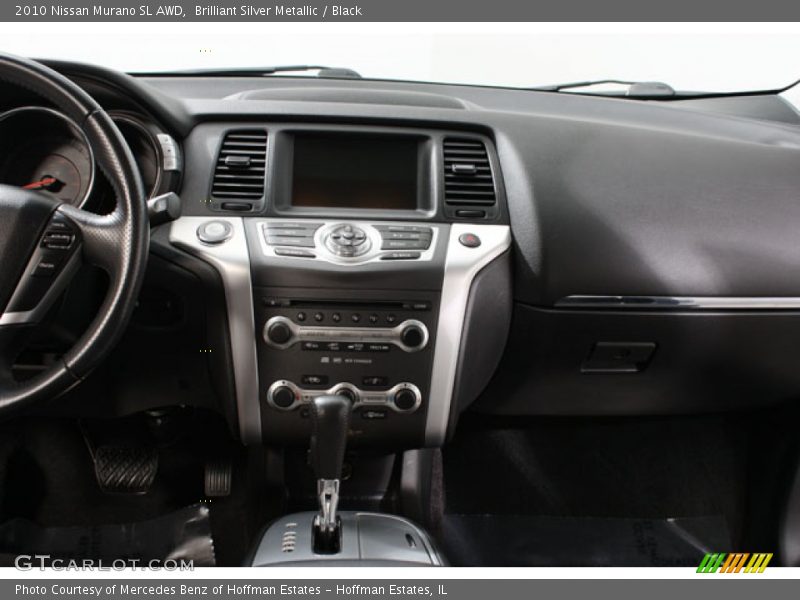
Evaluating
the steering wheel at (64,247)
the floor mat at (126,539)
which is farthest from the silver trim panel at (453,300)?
the floor mat at (126,539)

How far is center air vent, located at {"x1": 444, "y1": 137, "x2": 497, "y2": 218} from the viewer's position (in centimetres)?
139

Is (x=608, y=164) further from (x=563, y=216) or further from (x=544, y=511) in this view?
(x=544, y=511)

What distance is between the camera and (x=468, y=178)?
1.41m

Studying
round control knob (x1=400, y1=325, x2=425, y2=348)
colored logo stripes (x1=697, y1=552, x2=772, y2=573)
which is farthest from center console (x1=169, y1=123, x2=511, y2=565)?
colored logo stripes (x1=697, y1=552, x2=772, y2=573)

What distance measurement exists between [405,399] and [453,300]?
210 millimetres

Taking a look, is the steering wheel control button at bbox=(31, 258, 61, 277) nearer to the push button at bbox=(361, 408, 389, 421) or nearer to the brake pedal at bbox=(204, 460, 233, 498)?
the push button at bbox=(361, 408, 389, 421)

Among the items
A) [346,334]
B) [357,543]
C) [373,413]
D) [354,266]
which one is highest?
[354,266]

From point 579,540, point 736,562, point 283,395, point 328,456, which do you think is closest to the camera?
point 328,456

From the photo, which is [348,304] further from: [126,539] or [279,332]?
[126,539]

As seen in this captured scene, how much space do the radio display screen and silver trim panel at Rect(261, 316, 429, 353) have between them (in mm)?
244

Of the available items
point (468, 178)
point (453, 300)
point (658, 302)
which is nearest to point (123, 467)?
point (453, 300)

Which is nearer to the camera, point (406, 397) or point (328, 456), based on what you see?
point (328, 456)

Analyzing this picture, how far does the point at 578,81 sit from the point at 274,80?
2.44ft

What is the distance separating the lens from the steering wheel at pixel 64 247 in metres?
1.09
